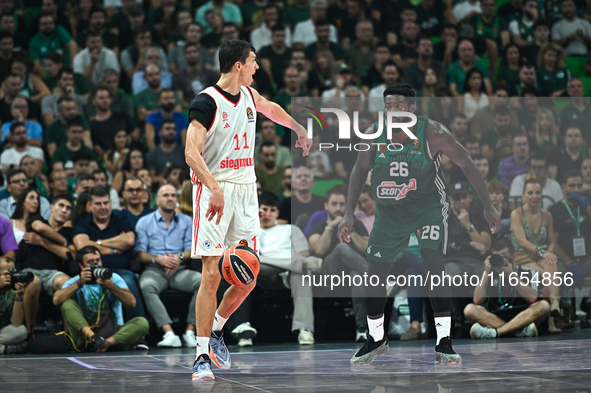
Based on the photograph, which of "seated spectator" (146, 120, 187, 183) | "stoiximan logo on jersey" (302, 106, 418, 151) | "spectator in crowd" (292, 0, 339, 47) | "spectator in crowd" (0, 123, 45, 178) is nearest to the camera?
"stoiximan logo on jersey" (302, 106, 418, 151)

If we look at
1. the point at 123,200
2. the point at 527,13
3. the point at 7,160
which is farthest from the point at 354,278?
the point at 527,13

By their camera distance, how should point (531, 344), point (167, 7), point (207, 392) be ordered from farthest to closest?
1. point (167, 7)
2. point (531, 344)
3. point (207, 392)

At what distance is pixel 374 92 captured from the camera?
1297 centimetres

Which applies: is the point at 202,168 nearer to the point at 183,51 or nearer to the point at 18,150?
the point at 18,150

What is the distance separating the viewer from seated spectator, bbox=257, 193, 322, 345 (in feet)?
29.8

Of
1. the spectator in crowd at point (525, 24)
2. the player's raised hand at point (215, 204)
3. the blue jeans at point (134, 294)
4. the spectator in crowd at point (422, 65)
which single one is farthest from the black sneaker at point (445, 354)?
the spectator in crowd at point (525, 24)

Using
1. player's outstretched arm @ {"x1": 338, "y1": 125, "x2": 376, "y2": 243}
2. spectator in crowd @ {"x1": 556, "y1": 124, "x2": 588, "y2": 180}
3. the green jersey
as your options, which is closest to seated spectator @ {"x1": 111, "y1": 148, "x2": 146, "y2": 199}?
player's outstretched arm @ {"x1": 338, "y1": 125, "x2": 376, "y2": 243}

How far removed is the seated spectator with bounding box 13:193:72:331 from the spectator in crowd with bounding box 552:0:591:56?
9.44 metres

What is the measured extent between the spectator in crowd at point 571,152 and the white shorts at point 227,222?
4.35 m

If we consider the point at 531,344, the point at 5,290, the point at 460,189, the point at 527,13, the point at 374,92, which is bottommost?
the point at 531,344

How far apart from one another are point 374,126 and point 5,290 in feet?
13.2

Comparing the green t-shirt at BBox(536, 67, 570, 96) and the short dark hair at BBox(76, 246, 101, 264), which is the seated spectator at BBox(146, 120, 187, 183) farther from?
the green t-shirt at BBox(536, 67, 570, 96)

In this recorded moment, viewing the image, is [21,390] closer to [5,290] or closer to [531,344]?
[5,290]

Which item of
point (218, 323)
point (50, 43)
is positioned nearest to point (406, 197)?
point (218, 323)
